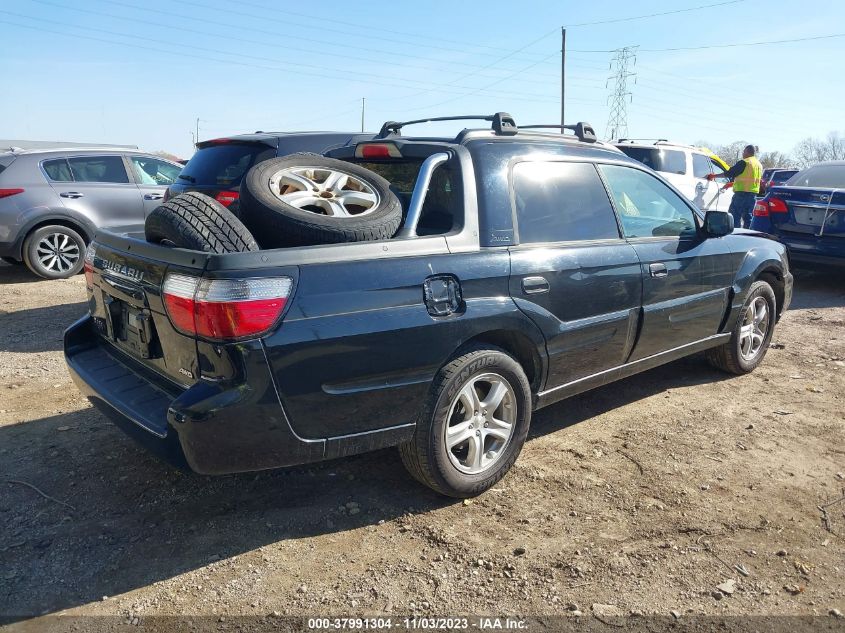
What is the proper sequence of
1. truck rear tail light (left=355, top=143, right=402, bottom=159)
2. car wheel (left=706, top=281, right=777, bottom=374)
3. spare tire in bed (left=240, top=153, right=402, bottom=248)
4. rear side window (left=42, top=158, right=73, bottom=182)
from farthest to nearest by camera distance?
1. rear side window (left=42, top=158, right=73, bottom=182)
2. car wheel (left=706, top=281, right=777, bottom=374)
3. truck rear tail light (left=355, top=143, right=402, bottom=159)
4. spare tire in bed (left=240, top=153, right=402, bottom=248)

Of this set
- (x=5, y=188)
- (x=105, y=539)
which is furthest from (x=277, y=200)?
(x=5, y=188)

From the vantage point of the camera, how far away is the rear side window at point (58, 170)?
8.70 m

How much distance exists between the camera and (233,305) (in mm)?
2537

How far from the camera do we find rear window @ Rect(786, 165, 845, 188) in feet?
29.1

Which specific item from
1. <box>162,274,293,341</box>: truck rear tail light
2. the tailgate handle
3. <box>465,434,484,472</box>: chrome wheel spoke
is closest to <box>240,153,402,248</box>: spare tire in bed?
<box>162,274,293,341</box>: truck rear tail light

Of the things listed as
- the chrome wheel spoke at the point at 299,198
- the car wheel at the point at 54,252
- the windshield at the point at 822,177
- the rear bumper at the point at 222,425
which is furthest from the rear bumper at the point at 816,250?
the car wheel at the point at 54,252

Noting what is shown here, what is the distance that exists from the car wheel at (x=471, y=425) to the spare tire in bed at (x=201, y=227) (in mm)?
1078

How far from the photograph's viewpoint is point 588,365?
3.87 metres

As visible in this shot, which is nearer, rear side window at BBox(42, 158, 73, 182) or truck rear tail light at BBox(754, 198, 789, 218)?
rear side window at BBox(42, 158, 73, 182)

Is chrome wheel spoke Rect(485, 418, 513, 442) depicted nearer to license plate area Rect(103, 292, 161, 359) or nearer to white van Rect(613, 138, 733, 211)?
license plate area Rect(103, 292, 161, 359)

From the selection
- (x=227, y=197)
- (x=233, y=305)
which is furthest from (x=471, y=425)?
(x=227, y=197)

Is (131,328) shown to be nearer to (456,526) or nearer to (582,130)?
(456,526)

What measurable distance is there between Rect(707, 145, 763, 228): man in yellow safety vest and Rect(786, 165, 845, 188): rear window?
6.40ft

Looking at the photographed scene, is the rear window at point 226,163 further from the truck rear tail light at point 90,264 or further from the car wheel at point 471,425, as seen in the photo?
the car wheel at point 471,425
